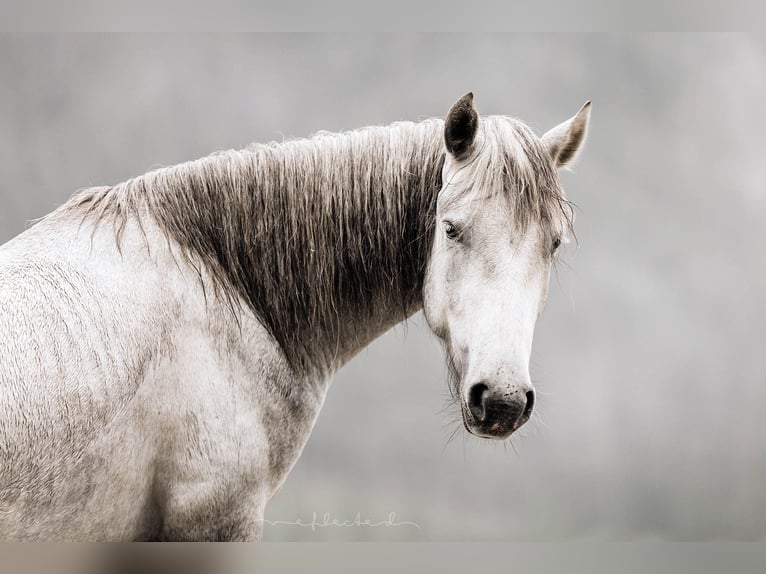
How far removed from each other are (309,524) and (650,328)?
1683 millimetres

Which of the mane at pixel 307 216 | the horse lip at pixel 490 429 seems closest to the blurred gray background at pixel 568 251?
the mane at pixel 307 216

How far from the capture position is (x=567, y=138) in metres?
1.91

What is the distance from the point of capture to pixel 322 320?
1940mm

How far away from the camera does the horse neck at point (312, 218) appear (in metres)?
1.88

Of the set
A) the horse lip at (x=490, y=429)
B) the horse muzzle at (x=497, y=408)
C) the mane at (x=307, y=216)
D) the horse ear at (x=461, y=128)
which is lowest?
the horse lip at (x=490, y=429)

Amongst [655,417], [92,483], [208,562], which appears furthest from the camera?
[655,417]

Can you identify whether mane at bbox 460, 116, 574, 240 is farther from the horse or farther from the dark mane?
the dark mane

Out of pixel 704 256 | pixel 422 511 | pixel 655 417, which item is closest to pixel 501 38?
pixel 704 256

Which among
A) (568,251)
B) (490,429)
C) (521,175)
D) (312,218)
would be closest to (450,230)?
(521,175)

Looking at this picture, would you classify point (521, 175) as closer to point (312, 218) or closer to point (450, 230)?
point (450, 230)

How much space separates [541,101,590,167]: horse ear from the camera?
75.0 inches

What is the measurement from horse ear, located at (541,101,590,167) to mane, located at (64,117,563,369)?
0.15 metres

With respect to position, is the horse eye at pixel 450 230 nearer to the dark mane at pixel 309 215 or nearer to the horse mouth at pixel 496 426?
the dark mane at pixel 309 215

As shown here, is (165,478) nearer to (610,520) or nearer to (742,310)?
(610,520)
